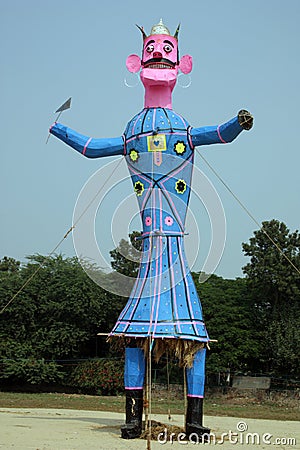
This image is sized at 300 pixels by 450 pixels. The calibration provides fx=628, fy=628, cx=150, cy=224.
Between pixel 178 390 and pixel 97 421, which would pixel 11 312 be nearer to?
pixel 178 390

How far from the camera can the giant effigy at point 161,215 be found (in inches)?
299

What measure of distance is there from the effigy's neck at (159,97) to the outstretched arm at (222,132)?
595mm

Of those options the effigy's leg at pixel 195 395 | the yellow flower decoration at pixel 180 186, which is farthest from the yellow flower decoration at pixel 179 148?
the effigy's leg at pixel 195 395

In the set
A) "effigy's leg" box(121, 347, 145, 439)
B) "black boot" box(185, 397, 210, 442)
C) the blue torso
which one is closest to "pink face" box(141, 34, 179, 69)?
the blue torso

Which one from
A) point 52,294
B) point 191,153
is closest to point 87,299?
point 52,294

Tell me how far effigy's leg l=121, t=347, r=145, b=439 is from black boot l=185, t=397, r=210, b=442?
59 centimetres

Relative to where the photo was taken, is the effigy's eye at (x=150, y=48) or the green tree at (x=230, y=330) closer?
the effigy's eye at (x=150, y=48)

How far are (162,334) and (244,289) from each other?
1651 centimetres

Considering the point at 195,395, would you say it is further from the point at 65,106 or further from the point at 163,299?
the point at 65,106

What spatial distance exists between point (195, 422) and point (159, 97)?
14.0 feet

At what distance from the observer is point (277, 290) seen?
69.3ft

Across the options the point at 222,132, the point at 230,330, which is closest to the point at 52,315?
the point at 230,330

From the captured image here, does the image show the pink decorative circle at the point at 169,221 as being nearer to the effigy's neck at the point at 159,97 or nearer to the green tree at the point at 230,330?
the effigy's neck at the point at 159,97

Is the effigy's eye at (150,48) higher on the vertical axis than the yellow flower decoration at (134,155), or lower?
higher
